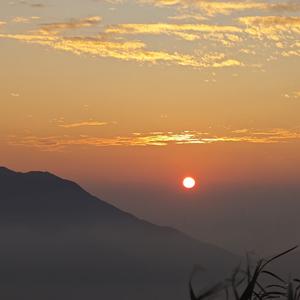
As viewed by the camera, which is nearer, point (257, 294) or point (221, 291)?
point (221, 291)

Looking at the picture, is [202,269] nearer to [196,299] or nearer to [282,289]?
[196,299]

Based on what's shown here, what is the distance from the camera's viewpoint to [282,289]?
174 inches

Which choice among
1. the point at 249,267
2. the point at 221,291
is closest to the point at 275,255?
the point at 249,267

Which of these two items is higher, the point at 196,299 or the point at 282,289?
the point at 282,289

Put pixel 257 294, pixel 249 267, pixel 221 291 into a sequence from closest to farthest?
pixel 221 291
pixel 249 267
pixel 257 294

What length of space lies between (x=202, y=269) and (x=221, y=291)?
215mm

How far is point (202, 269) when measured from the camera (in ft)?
13.0

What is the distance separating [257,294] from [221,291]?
686 millimetres

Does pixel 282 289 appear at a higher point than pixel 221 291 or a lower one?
higher

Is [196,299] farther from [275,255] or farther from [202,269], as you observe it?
[275,255]

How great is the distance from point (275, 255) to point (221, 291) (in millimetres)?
510

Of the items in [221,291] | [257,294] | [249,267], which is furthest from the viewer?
[257,294]

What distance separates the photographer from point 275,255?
13.6 ft

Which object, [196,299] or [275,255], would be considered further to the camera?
[275,255]
